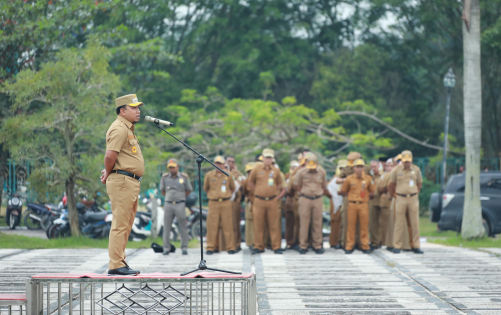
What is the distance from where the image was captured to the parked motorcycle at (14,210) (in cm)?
2058

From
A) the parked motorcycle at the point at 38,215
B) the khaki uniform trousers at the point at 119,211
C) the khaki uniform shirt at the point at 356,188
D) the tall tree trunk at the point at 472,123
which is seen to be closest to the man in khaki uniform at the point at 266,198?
the khaki uniform shirt at the point at 356,188

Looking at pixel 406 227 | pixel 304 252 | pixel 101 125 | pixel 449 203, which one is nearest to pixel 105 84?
pixel 101 125

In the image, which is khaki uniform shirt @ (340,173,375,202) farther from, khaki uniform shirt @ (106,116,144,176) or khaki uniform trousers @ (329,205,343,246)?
khaki uniform shirt @ (106,116,144,176)

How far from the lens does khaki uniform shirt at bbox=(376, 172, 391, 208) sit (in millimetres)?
16602

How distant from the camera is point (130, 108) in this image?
342 inches

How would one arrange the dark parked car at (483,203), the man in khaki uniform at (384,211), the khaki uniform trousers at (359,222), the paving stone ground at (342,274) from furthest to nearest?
the dark parked car at (483,203), the man in khaki uniform at (384,211), the khaki uniform trousers at (359,222), the paving stone ground at (342,274)

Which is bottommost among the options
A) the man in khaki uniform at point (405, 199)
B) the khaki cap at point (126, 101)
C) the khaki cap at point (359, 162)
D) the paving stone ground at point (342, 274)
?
the paving stone ground at point (342, 274)

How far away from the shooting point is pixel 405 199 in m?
15.9

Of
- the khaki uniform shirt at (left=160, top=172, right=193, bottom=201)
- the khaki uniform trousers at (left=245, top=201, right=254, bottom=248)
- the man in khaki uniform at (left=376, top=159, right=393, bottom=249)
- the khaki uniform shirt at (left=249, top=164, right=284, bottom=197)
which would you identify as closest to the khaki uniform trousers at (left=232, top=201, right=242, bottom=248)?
the khaki uniform trousers at (left=245, top=201, right=254, bottom=248)

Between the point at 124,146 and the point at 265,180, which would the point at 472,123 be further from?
the point at 124,146

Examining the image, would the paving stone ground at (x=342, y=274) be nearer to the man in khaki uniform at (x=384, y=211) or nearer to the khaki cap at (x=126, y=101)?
the man in khaki uniform at (x=384, y=211)

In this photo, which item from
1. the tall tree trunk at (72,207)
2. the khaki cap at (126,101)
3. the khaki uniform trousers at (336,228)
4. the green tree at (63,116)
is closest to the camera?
the khaki cap at (126,101)

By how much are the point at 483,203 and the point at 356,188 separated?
511 centimetres

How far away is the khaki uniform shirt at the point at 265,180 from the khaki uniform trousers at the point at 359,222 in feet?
5.07
